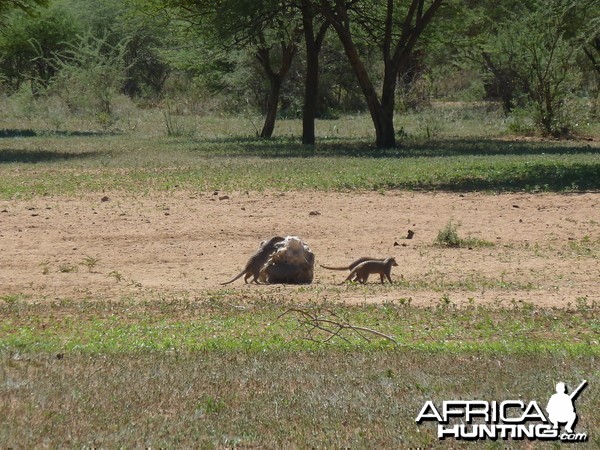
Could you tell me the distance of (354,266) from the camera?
36.8 feet

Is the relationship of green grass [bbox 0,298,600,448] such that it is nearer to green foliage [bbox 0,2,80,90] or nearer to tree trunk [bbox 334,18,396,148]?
tree trunk [bbox 334,18,396,148]

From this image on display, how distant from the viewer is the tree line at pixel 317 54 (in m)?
27.7

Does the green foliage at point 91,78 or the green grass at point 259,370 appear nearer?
the green grass at point 259,370

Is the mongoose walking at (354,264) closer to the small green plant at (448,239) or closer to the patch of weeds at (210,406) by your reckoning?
the small green plant at (448,239)

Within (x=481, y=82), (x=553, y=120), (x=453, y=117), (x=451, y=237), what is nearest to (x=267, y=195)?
(x=451, y=237)

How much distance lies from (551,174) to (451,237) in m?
6.99

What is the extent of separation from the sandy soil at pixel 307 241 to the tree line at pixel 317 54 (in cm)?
762

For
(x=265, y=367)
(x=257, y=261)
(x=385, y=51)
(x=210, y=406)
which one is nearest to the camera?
(x=210, y=406)

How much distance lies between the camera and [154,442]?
511 cm

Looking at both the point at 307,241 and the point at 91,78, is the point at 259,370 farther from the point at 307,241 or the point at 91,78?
the point at 91,78

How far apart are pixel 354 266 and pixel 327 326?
8.98ft

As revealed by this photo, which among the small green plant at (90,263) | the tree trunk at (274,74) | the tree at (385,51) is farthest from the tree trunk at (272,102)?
the small green plant at (90,263)

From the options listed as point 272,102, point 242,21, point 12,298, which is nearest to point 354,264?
point 12,298

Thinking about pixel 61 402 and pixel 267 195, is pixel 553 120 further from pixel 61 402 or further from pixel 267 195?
pixel 61 402
